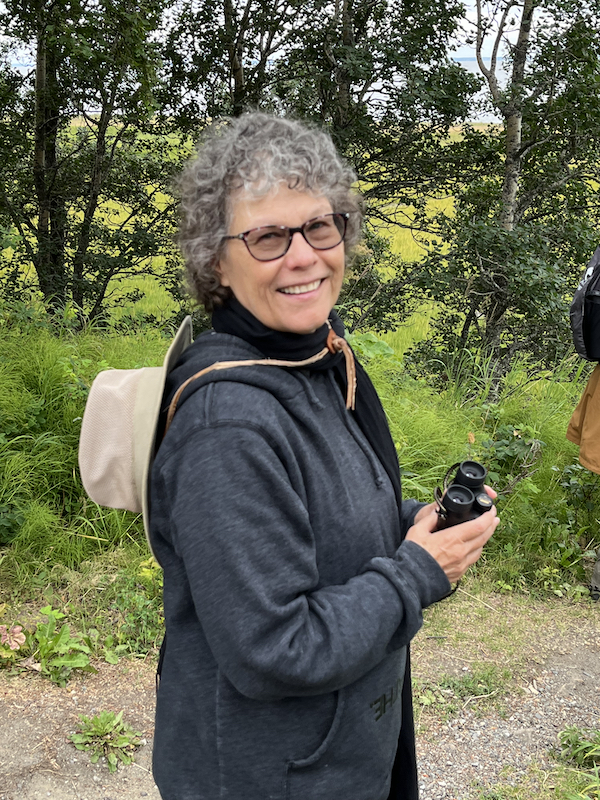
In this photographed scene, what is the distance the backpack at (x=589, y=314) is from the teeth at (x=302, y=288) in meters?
2.26

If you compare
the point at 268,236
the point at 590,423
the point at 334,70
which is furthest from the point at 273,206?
the point at 334,70

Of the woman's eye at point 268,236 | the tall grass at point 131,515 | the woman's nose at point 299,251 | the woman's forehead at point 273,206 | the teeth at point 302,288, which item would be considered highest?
the woman's forehead at point 273,206

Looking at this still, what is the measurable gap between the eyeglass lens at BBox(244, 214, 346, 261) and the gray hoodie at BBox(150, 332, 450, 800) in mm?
164

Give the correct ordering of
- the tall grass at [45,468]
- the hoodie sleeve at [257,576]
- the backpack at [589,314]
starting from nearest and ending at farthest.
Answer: the hoodie sleeve at [257,576] < the backpack at [589,314] < the tall grass at [45,468]

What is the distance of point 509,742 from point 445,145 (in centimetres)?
758

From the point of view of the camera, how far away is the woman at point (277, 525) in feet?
3.32

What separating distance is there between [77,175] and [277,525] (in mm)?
8017

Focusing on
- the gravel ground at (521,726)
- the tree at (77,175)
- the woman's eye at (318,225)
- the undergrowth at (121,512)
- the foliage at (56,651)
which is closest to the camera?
the woman's eye at (318,225)

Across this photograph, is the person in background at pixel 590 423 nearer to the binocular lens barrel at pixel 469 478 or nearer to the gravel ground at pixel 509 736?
the gravel ground at pixel 509 736

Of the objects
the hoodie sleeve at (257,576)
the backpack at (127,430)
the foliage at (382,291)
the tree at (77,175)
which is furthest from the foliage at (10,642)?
the foliage at (382,291)

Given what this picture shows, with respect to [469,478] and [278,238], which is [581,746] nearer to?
[469,478]

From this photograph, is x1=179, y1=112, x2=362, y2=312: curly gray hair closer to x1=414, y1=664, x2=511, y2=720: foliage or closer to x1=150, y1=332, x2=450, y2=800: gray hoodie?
x1=150, y1=332, x2=450, y2=800: gray hoodie

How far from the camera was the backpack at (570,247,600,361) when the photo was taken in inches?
124

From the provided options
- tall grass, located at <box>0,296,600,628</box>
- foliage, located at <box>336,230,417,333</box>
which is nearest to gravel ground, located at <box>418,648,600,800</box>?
tall grass, located at <box>0,296,600,628</box>
